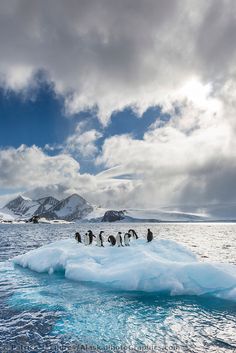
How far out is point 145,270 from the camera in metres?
15.0

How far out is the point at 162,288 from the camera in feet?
46.1

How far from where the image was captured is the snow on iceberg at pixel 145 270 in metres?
13.7

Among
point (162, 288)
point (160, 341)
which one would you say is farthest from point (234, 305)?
point (160, 341)

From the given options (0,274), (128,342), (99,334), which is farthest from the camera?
(0,274)

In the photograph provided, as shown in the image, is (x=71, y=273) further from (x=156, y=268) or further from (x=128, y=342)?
(x=128, y=342)

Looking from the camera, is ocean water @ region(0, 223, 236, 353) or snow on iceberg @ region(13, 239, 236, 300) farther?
snow on iceberg @ region(13, 239, 236, 300)

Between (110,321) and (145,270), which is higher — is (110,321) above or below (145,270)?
below

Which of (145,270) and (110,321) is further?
(145,270)

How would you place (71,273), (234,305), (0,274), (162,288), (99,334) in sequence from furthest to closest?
(0,274)
(71,273)
(162,288)
(234,305)
(99,334)

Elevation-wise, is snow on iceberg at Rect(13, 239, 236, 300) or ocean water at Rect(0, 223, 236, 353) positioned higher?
snow on iceberg at Rect(13, 239, 236, 300)

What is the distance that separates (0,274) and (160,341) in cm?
1441

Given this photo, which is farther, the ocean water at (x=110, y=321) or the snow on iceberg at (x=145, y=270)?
the snow on iceberg at (x=145, y=270)

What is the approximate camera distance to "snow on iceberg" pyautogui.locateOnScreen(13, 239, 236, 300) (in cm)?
1371

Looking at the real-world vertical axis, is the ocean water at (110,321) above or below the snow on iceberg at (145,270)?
below
